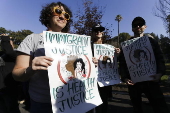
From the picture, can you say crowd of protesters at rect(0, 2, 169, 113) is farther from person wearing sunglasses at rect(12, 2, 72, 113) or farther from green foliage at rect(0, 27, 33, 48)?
green foliage at rect(0, 27, 33, 48)

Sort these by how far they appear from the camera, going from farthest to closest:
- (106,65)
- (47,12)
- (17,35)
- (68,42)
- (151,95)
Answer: (17,35) → (106,65) → (151,95) → (47,12) → (68,42)

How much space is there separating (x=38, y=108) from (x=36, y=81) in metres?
0.27

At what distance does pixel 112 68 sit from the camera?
249cm

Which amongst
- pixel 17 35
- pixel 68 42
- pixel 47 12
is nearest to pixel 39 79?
pixel 68 42

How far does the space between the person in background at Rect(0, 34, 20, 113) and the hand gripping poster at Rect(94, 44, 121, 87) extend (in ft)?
6.00

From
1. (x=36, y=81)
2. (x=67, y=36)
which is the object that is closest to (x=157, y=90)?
(x=67, y=36)

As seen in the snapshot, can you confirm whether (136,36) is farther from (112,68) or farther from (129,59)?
(112,68)

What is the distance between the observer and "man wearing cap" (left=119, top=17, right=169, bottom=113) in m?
1.92

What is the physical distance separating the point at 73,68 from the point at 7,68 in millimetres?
2164

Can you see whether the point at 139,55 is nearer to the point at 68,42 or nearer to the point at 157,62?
the point at 157,62

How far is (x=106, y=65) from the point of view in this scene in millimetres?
2438

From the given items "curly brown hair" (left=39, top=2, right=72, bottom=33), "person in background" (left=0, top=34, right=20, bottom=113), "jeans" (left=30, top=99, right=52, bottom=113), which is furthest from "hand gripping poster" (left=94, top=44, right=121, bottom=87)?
"person in background" (left=0, top=34, right=20, bottom=113)

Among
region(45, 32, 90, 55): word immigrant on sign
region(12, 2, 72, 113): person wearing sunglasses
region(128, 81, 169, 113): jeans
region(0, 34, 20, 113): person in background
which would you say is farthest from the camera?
region(0, 34, 20, 113): person in background

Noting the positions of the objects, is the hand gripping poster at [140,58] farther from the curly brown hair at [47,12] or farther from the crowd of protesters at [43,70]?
the curly brown hair at [47,12]
